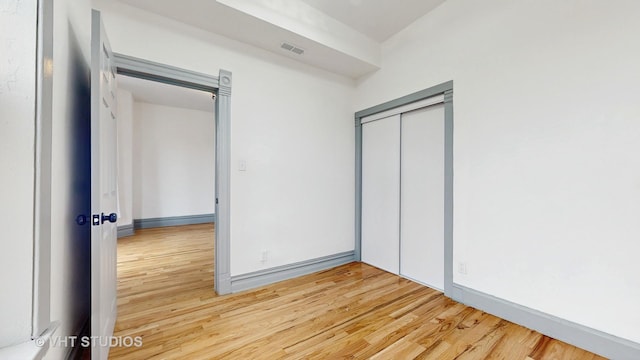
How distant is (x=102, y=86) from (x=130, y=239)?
3.98m

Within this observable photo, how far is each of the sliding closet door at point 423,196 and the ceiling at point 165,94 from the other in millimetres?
3442

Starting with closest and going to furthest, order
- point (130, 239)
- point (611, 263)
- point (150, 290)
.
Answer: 1. point (611, 263)
2. point (150, 290)
3. point (130, 239)

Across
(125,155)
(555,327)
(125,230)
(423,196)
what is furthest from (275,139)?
(125,230)

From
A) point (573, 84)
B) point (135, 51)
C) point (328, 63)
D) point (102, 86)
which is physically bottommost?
point (102, 86)

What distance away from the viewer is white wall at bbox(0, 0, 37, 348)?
845 mm

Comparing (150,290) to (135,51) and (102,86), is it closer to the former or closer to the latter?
(102,86)

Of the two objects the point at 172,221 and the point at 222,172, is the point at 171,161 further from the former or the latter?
the point at 222,172

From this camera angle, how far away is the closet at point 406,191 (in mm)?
2539

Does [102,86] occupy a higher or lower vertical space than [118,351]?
higher

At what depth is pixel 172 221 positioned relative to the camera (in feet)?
18.4

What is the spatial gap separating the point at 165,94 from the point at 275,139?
343 centimetres

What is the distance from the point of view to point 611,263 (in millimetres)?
1558

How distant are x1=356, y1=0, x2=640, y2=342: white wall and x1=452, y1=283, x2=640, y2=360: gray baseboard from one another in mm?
49

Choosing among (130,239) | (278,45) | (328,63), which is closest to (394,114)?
(328,63)
